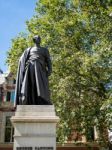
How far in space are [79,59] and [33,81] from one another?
11049 mm

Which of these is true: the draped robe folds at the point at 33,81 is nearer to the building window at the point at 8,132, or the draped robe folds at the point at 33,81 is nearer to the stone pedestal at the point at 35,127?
the stone pedestal at the point at 35,127

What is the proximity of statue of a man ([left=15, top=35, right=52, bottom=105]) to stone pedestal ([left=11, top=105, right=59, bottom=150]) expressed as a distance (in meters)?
0.44

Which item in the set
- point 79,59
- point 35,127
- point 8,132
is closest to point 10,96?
point 8,132

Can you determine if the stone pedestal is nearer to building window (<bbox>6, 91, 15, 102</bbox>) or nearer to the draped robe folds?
the draped robe folds

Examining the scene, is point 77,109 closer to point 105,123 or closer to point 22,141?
point 105,123

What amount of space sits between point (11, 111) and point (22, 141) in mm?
25678

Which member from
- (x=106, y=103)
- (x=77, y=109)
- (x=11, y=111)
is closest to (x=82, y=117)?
(x=77, y=109)

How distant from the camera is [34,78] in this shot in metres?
10.6

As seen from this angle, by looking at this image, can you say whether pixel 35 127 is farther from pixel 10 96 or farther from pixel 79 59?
pixel 10 96

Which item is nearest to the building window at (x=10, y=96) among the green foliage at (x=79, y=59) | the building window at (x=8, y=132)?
the building window at (x=8, y=132)

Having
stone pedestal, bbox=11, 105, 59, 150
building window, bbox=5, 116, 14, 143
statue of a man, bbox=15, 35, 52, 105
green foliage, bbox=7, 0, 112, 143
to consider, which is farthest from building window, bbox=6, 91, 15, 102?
stone pedestal, bbox=11, 105, 59, 150

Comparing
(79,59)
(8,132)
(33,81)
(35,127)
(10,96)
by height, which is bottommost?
(35,127)

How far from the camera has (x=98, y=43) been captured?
22016 mm

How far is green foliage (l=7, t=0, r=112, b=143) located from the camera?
20844 mm
